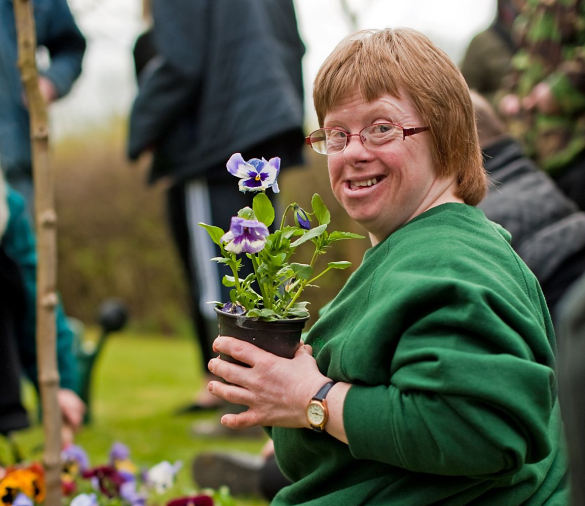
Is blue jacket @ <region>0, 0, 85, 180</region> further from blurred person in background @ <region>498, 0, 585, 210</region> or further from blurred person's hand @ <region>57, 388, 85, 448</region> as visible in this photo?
blurred person in background @ <region>498, 0, 585, 210</region>

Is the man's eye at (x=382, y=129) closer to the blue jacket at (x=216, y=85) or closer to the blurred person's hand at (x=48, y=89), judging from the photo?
the blue jacket at (x=216, y=85)

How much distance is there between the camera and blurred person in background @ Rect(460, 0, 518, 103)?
477 centimetres

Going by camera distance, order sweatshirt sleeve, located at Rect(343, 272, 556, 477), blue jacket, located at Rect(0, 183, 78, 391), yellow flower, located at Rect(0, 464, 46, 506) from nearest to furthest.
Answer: sweatshirt sleeve, located at Rect(343, 272, 556, 477)
yellow flower, located at Rect(0, 464, 46, 506)
blue jacket, located at Rect(0, 183, 78, 391)

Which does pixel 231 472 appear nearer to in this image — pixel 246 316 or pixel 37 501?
pixel 37 501

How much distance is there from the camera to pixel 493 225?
1.87m

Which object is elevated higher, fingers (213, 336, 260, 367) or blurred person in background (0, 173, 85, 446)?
fingers (213, 336, 260, 367)

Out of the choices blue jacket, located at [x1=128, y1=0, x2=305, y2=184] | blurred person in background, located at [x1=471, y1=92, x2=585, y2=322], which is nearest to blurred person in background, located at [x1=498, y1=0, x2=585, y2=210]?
blurred person in background, located at [x1=471, y1=92, x2=585, y2=322]

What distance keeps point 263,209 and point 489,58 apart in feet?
11.3

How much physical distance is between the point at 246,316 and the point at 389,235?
1.28ft

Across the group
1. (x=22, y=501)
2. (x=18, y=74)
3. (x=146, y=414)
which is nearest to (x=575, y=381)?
(x=22, y=501)

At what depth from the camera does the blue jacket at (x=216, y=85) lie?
4062mm

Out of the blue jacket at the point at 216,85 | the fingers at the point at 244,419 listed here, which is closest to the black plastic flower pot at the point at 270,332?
the fingers at the point at 244,419

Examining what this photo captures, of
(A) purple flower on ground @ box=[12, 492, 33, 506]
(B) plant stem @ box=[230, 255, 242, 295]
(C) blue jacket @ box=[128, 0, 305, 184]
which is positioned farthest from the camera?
(C) blue jacket @ box=[128, 0, 305, 184]

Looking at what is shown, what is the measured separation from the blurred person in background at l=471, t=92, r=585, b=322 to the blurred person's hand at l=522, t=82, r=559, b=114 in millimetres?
781
